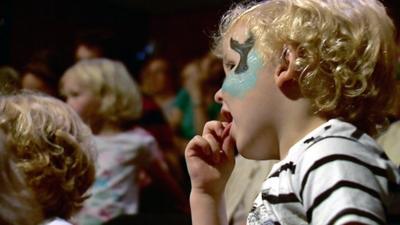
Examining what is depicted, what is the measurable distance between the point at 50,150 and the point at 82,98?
4.20 feet

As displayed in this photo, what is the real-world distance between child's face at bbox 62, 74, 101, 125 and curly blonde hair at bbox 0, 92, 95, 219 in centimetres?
117

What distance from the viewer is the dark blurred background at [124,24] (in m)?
4.26

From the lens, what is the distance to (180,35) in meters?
5.13

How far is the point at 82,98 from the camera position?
293 centimetres

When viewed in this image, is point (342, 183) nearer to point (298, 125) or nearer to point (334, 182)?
point (334, 182)

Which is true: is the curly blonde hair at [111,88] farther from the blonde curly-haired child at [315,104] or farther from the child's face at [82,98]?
the blonde curly-haired child at [315,104]

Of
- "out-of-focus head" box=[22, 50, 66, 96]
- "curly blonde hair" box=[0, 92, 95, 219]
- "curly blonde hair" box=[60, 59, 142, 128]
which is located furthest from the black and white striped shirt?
"out-of-focus head" box=[22, 50, 66, 96]

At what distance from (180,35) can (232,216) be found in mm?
2987

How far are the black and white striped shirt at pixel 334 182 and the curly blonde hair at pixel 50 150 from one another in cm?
59

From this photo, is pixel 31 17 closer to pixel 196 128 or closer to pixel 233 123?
pixel 196 128

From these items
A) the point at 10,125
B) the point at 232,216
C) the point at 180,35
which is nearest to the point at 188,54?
the point at 180,35

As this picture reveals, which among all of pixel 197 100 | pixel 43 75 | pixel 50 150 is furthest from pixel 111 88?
pixel 50 150

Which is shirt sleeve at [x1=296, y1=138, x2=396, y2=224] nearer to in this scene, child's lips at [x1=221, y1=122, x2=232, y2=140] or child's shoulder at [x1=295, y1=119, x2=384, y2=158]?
child's shoulder at [x1=295, y1=119, x2=384, y2=158]

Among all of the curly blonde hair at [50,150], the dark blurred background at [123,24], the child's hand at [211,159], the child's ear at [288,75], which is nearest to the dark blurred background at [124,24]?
the dark blurred background at [123,24]
